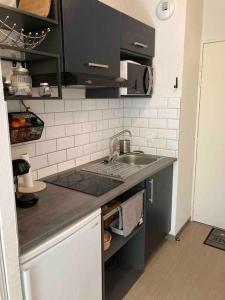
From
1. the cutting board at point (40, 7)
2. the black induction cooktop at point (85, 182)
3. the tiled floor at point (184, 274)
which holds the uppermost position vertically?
the cutting board at point (40, 7)

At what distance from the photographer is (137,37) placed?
2.09 metres

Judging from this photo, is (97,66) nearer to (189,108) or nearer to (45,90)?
(45,90)

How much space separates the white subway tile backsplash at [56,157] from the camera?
72.8 inches

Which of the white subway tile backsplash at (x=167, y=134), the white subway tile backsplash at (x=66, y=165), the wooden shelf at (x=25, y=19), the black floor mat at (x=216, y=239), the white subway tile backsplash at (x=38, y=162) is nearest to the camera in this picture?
the wooden shelf at (x=25, y=19)

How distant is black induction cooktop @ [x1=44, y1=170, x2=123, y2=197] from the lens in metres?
1.61

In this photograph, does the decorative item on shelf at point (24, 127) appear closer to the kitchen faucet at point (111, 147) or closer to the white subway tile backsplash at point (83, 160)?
the white subway tile backsplash at point (83, 160)

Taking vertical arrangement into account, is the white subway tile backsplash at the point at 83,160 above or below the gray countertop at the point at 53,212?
above

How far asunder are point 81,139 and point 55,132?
312 mm

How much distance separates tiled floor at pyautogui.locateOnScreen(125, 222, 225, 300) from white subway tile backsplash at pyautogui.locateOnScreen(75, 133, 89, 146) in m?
1.25

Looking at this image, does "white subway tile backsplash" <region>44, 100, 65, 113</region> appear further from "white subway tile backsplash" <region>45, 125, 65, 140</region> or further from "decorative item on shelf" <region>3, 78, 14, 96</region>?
"decorative item on shelf" <region>3, 78, 14, 96</region>

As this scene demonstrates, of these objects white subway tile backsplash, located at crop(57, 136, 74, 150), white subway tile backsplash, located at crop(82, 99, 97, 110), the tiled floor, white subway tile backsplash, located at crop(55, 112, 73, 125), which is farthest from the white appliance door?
white subway tile backsplash, located at crop(82, 99, 97, 110)

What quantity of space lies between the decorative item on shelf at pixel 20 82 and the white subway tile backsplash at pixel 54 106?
0.39 metres

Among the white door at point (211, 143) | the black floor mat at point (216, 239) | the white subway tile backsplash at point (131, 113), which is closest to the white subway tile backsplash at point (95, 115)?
the white subway tile backsplash at point (131, 113)

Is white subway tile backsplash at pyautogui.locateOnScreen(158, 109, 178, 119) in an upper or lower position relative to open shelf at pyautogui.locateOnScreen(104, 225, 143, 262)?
upper
